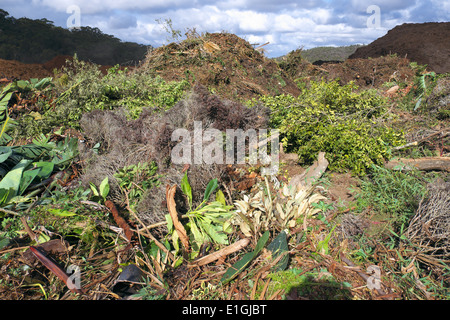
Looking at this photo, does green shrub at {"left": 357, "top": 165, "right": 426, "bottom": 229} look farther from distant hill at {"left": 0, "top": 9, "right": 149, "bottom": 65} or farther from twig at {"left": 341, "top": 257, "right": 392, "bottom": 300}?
distant hill at {"left": 0, "top": 9, "right": 149, "bottom": 65}

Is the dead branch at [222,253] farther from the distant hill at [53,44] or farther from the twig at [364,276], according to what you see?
the distant hill at [53,44]

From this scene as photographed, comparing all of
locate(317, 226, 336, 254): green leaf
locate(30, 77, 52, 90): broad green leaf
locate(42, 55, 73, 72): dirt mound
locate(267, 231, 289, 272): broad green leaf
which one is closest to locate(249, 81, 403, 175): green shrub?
locate(317, 226, 336, 254): green leaf

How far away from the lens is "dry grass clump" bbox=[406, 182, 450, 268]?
263 centimetres

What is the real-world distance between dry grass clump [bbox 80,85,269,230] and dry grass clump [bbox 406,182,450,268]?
6.82 feet

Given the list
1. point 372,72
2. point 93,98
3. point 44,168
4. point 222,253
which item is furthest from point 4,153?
point 372,72

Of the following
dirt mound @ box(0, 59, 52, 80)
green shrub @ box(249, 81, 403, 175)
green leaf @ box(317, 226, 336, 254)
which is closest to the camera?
green leaf @ box(317, 226, 336, 254)

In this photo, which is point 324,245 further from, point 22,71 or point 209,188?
point 22,71

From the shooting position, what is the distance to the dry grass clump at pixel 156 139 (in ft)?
11.2

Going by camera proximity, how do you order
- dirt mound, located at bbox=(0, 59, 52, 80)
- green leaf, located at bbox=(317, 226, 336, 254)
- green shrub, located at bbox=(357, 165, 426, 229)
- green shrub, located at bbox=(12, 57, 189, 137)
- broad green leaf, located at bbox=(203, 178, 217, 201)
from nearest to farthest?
1. green leaf, located at bbox=(317, 226, 336, 254)
2. green shrub, located at bbox=(357, 165, 426, 229)
3. broad green leaf, located at bbox=(203, 178, 217, 201)
4. green shrub, located at bbox=(12, 57, 189, 137)
5. dirt mound, located at bbox=(0, 59, 52, 80)

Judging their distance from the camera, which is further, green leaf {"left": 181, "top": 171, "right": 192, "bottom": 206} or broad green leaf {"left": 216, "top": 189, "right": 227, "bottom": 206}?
broad green leaf {"left": 216, "top": 189, "right": 227, "bottom": 206}

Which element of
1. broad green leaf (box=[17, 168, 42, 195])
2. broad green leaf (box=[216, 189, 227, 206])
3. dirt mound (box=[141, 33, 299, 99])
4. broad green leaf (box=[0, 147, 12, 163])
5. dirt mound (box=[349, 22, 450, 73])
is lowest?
broad green leaf (box=[216, 189, 227, 206])

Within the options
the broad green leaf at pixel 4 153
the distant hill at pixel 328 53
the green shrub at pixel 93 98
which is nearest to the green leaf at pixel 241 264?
the broad green leaf at pixel 4 153

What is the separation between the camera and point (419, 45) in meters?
Result: 12.7
